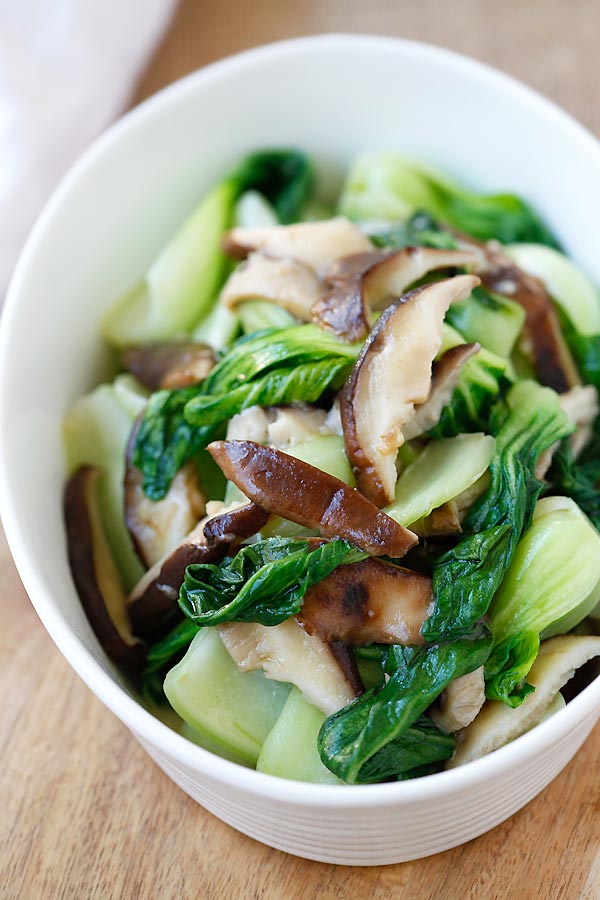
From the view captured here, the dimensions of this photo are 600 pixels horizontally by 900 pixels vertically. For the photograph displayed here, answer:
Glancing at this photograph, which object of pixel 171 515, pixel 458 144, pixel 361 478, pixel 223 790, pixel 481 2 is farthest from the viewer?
pixel 481 2

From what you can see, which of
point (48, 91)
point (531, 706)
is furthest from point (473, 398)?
point (48, 91)

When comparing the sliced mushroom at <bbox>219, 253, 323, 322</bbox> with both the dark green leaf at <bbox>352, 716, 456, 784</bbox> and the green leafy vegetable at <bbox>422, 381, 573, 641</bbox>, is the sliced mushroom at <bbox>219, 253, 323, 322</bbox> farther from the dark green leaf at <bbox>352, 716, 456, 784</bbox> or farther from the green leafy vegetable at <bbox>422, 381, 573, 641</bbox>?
the dark green leaf at <bbox>352, 716, 456, 784</bbox>

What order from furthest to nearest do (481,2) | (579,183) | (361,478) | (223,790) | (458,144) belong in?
(481,2) → (458,144) → (579,183) → (361,478) → (223,790)

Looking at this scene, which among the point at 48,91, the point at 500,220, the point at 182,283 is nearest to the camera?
the point at 182,283

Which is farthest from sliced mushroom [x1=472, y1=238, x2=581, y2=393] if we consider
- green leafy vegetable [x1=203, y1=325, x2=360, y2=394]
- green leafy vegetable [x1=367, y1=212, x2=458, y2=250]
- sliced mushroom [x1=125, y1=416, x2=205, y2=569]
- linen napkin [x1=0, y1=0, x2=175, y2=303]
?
linen napkin [x1=0, y1=0, x2=175, y2=303]

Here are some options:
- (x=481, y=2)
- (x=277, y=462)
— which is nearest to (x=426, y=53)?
(x=481, y=2)

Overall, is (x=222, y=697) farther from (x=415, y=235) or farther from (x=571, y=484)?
(x=415, y=235)

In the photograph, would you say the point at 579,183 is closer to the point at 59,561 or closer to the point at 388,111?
the point at 388,111
